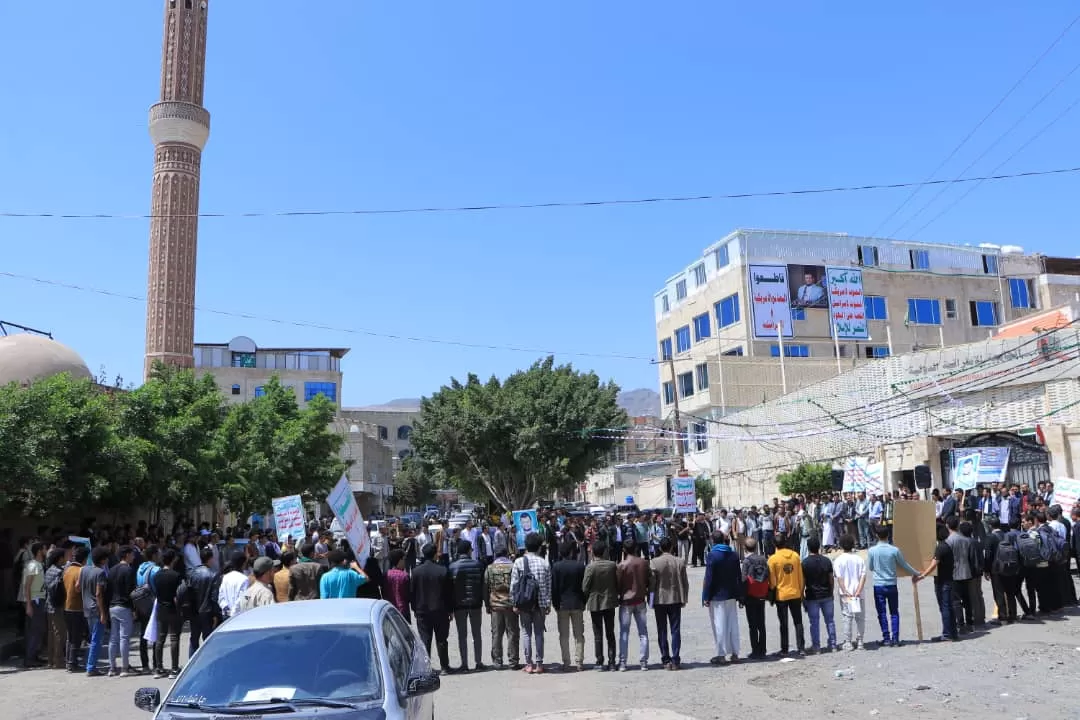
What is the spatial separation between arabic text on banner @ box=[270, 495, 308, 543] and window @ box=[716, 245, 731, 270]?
133ft

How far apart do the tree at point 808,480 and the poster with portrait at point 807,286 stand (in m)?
22.1

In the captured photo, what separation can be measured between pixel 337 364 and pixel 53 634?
6793cm

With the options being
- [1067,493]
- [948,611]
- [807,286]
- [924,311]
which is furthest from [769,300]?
[948,611]

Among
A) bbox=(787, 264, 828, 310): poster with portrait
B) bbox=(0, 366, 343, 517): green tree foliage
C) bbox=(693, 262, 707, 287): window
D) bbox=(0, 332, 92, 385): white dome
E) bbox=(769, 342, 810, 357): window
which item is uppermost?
bbox=(693, 262, 707, 287): window

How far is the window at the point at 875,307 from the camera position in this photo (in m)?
55.0

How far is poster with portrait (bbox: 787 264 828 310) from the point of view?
176 ft

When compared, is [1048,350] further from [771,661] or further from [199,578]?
[199,578]

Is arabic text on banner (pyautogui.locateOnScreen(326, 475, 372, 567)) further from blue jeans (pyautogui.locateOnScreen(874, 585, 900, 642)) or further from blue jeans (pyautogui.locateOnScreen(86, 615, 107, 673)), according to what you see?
blue jeans (pyautogui.locateOnScreen(874, 585, 900, 642))

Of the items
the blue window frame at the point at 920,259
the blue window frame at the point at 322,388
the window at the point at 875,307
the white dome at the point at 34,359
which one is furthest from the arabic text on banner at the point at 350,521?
the blue window frame at the point at 322,388

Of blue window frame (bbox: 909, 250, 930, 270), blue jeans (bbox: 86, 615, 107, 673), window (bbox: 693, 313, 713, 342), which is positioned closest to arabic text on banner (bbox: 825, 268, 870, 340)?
blue window frame (bbox: 909, 250, 930, 270)

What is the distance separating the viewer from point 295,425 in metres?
32.9

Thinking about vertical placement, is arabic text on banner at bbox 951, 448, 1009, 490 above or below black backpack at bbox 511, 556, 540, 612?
above

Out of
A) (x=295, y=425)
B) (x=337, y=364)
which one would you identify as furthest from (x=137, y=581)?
(x=337, y=364)

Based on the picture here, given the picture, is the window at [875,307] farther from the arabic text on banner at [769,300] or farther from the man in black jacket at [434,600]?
the man in black jacket at [434,600]
